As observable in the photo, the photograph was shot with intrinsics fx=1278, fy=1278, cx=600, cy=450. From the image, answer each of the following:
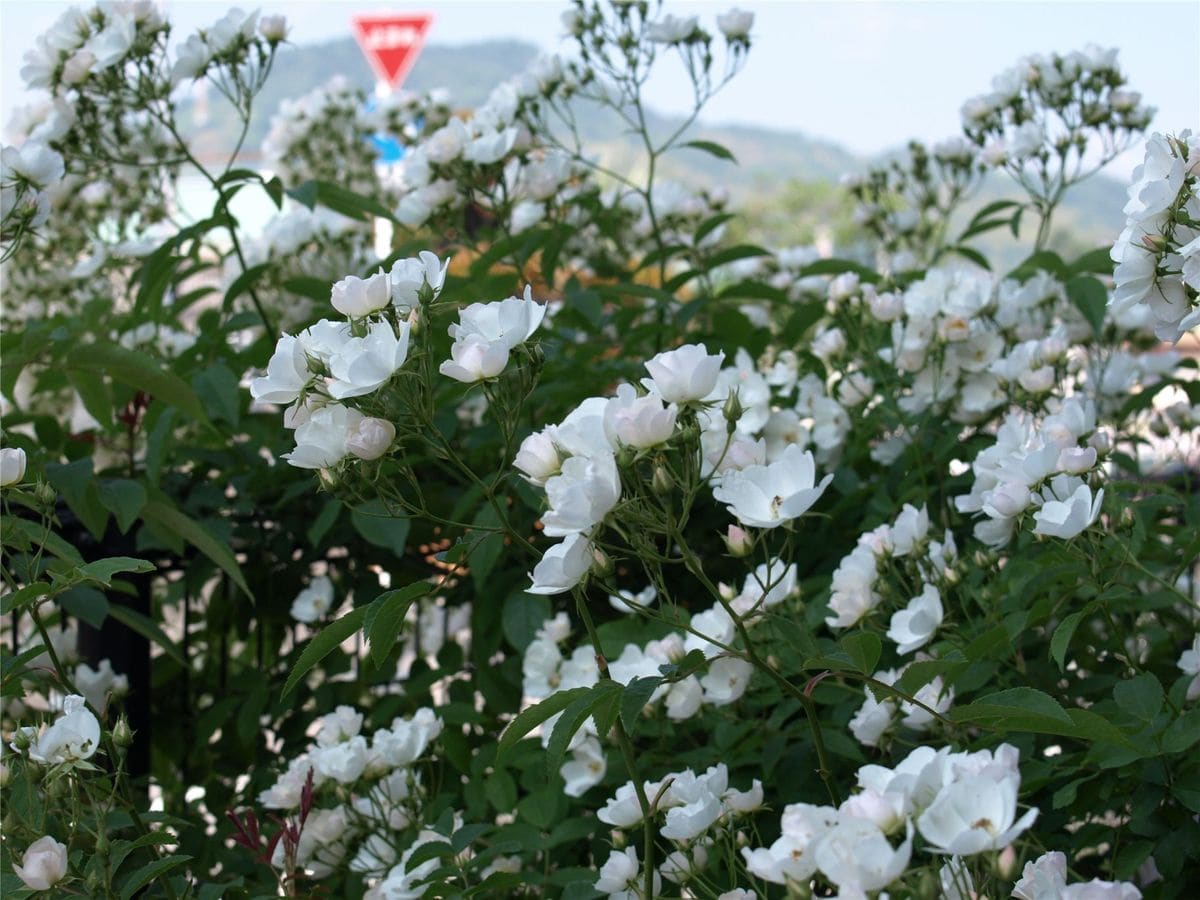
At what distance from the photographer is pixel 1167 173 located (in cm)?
111

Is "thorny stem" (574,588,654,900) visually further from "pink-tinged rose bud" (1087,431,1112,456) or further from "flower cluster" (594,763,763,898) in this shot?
"pink-tinged rose bud" (1087,431,1112,456)

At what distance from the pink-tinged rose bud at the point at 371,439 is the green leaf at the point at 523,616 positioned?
0.78m

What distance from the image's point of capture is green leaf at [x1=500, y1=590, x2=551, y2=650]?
69.5 inches

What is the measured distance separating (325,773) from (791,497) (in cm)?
72

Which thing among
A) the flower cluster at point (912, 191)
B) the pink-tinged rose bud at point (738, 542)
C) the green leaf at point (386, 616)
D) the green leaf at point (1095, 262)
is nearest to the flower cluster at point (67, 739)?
the green leaf at point (386, 616)

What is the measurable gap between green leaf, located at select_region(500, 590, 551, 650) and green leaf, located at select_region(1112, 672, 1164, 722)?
0.78 m

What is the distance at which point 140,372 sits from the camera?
5.38 feet

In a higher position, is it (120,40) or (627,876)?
(120,40)

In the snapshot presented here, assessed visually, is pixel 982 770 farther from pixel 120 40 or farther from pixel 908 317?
pixel 120 40

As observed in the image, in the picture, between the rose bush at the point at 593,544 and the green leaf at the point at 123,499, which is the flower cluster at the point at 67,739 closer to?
the rose bush at the point at 593,544

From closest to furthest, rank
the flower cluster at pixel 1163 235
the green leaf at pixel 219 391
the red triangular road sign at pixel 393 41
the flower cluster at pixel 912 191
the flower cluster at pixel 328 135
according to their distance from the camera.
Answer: the flower cluster at pixel 1163 235 → the green leaf at pixel 219 391 → the flower cluster at pixel 912 191 → the flower cluster at pixel 328 135 → the red triangular road sign at pixel 393 41

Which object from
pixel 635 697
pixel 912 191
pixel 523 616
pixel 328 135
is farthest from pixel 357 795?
pixel 328 135

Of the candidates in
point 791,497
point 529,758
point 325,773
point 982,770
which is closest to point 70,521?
point 325,773

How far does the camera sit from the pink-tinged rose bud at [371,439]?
102cm
